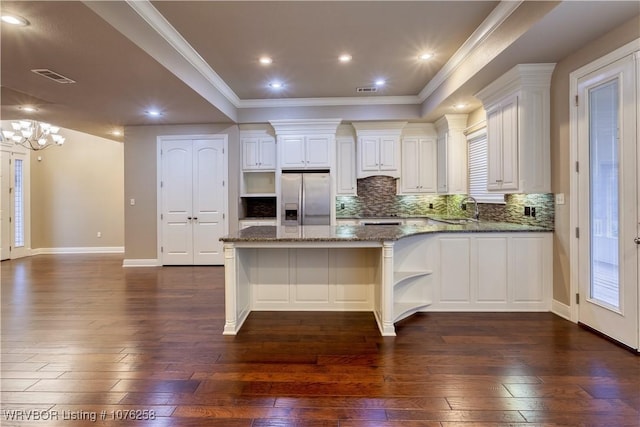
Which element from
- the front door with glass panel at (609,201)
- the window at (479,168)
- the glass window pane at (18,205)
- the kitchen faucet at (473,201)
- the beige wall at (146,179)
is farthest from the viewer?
the glass window pane at (18,205)

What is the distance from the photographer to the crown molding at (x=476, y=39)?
2848mm

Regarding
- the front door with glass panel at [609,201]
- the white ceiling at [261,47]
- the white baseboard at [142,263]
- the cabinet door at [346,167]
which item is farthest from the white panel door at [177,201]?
the front door with glass panel at [609,201]

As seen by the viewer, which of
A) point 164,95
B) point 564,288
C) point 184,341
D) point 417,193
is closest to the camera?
point 184,341

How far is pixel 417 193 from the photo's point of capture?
19.7 feet

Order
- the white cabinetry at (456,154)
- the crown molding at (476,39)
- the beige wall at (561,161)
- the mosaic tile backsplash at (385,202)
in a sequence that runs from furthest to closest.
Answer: the mosaic tile backsplash at (385,202)
the white cabinetry at (456,154)
the beige wall at (561,161)
the crown molding at (476,39)

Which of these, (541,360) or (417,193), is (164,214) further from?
(541,360)

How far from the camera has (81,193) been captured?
25.9 feet

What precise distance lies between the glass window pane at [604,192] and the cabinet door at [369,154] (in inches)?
127

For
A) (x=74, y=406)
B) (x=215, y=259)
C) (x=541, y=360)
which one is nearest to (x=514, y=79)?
(x=541, y=360)

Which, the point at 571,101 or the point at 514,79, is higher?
the point at 514,79

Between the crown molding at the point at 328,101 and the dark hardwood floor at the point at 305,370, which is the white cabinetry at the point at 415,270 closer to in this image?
the dark hardwood floor at the point at 305,370

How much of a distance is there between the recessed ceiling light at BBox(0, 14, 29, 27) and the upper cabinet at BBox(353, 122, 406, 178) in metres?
4.33

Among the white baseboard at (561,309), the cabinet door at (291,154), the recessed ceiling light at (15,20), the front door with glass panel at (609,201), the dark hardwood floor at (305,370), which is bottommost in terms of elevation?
the dark hardwood floor at (305,370)

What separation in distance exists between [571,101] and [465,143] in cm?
224
